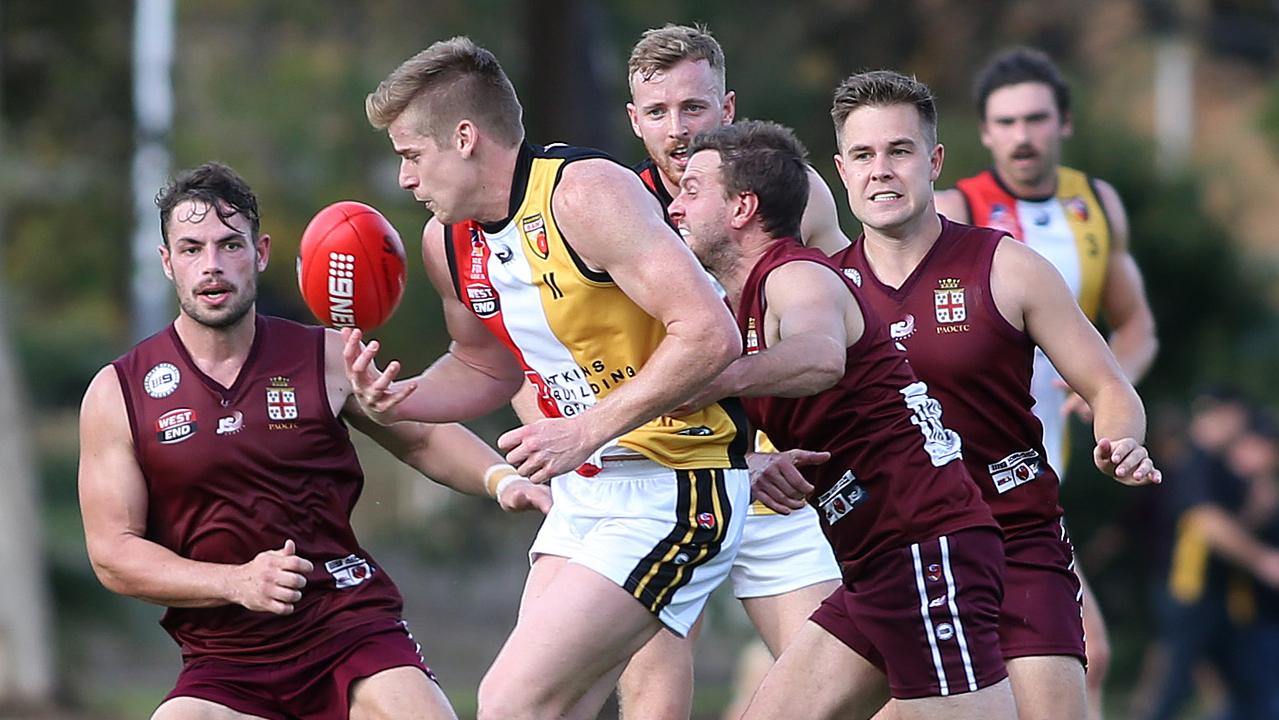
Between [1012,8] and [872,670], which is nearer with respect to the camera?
[872,670]

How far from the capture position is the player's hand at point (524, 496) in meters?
5.83

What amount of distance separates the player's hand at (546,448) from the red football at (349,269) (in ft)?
4.14

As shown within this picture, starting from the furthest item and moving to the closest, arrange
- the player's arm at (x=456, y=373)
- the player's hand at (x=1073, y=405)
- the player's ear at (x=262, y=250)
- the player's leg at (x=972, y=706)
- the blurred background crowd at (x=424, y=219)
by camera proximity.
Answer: the blurred background crowd at (x=424, y=219) → the player's hand at (x=1073, y=405) → the player's ear at (x=262, y=250) → the player's arm at (x=456, y=373) → the player's leg at (x=972, y=706)

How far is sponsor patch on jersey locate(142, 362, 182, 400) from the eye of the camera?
5.84 m

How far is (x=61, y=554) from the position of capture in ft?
58.4

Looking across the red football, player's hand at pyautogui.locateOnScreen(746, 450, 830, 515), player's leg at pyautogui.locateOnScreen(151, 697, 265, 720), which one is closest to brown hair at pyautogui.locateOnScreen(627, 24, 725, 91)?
the red football

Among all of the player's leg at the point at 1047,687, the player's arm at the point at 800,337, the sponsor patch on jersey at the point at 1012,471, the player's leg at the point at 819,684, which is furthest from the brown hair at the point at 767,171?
the player's leg at the point at 1047,687

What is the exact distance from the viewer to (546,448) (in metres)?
4.75

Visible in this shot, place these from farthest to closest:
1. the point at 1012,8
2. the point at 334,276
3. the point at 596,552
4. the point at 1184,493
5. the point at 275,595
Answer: the point at 1012,8 → the point at 1184,493 → the point at 334,276 → the point at 275,595 → the point at 596,552

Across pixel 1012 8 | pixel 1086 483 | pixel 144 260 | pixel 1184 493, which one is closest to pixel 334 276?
pixel 1184 493

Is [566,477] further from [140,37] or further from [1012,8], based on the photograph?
[1012,8]

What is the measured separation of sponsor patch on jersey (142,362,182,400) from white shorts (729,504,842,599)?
6.31ft

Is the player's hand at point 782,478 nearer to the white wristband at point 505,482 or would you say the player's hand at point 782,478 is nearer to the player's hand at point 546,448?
the player's hand at point 546,448

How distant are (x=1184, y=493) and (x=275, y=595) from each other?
803cm
